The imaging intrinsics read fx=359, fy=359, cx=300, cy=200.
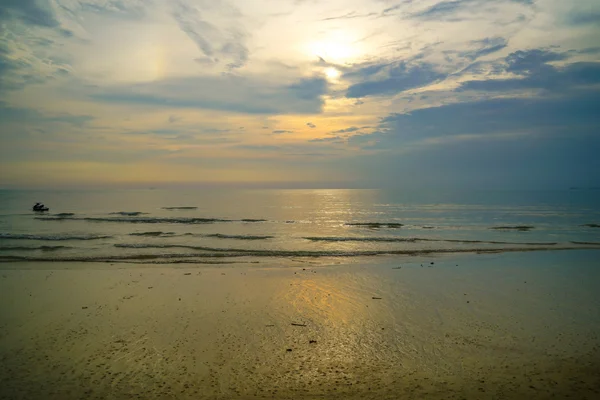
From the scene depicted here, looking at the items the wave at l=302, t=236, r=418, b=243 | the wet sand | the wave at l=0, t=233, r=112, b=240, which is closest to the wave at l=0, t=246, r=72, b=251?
the wave at l=0, t=233, r=112, b=240

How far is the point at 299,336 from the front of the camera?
31.1 ft

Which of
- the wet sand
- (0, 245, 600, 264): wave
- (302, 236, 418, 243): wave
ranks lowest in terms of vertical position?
(302, 236, 418, 243): wave

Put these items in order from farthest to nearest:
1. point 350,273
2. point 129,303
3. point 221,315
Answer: point 350,273 → point 129,303 → point 221,315

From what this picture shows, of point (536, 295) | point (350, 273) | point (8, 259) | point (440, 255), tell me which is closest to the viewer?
point (536, 295)

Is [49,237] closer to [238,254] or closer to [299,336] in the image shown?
[238,254]

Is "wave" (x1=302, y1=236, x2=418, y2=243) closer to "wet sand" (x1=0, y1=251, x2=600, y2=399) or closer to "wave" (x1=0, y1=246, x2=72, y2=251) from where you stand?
"wet sand" (x1=0, y1=251, x2=600, y2=399)

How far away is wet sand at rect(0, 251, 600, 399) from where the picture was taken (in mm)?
7051

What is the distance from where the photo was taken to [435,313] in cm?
1141

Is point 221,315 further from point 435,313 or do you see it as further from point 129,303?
point 435,313

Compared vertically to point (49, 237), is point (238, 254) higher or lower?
lower

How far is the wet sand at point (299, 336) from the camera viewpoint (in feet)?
23.1

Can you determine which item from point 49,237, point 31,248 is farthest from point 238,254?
point 49,237

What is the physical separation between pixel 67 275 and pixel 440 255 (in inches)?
827

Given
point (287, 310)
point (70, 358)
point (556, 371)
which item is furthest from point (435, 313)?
point (70, 358)
